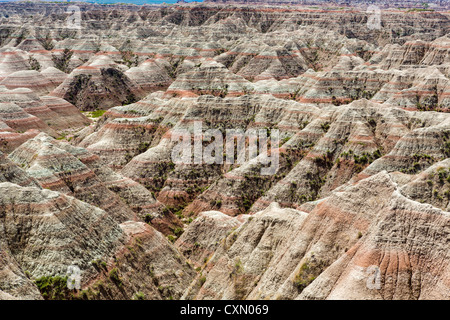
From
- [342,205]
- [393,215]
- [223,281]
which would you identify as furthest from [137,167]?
[393,215]

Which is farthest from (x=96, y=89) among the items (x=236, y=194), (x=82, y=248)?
(x=82, y=248)

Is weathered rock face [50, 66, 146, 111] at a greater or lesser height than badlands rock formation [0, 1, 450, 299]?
lesser

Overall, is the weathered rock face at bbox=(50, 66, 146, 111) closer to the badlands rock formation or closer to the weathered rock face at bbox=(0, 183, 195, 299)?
the badlands rock formation

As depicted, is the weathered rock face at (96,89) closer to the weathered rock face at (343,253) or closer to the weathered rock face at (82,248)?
the weathered rock face at (82,248)

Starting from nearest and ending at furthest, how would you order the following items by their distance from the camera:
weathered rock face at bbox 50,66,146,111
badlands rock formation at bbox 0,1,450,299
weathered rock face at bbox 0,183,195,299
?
badlands rock formation at bbox 0,1,450,299
weathered rock face at bbox 0,183,195,299
weathered rock face at bbox 50,66,146,111

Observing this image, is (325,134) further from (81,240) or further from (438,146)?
(81,240)

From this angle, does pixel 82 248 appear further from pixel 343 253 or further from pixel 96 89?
pixel 96 89

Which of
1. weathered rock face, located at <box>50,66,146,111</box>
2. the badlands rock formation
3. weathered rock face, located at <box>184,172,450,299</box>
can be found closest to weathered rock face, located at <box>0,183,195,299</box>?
the badlands rock formation

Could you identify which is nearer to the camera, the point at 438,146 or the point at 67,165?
the point at 67,165
